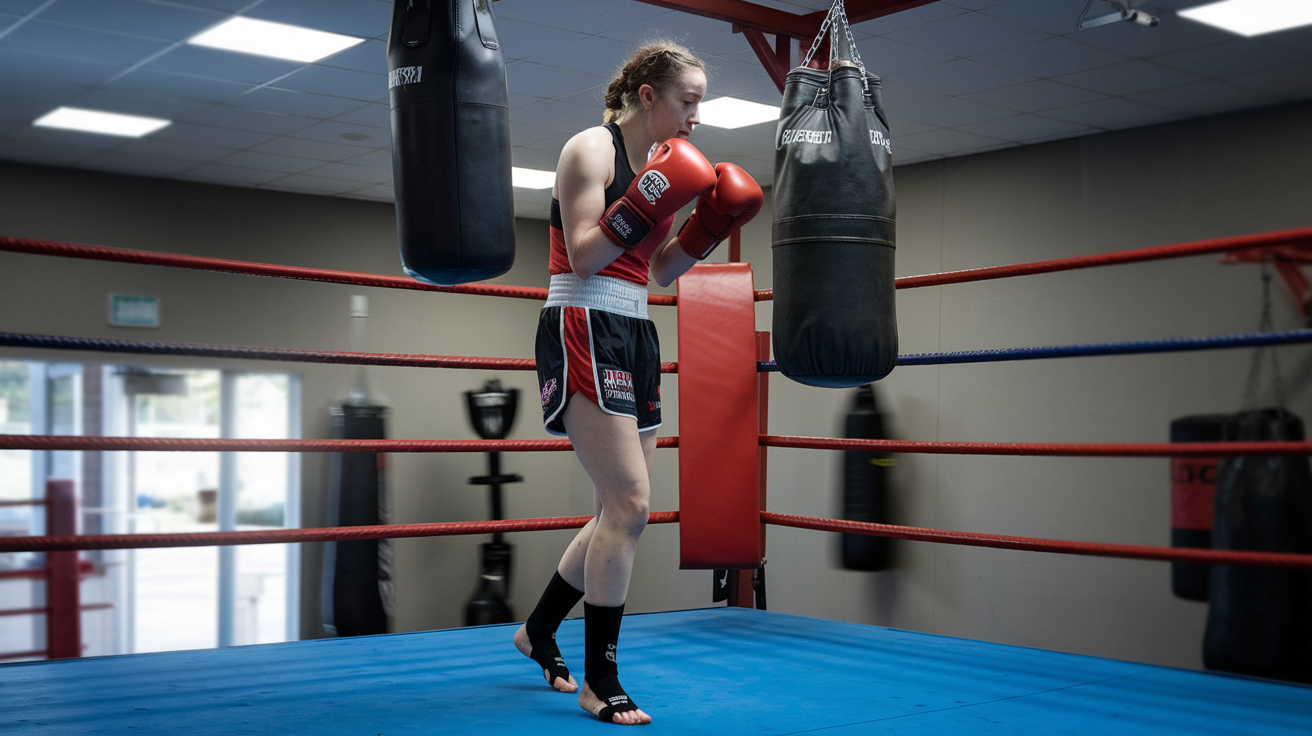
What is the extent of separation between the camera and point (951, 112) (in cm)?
554

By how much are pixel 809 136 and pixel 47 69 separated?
471cm

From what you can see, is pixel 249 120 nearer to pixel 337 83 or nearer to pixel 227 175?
pixel 337 83

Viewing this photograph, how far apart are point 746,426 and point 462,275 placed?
43.0 inches

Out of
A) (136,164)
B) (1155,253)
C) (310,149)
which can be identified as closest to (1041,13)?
(1155,253)

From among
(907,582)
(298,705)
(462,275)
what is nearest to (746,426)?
(462,275)

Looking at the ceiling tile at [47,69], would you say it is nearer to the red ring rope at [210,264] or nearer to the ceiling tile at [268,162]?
the ceiling tile at [268,162]

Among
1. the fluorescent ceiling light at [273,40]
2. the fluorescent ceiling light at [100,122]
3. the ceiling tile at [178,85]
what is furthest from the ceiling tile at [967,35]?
the fluorescent ceiling light at [100,122]

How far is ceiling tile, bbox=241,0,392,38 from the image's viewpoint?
424cm

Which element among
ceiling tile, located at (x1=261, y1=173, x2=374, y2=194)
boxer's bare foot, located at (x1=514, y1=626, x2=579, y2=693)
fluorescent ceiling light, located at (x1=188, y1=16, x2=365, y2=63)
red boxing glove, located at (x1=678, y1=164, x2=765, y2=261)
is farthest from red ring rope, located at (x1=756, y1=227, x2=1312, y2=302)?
ceiling tile, located at (x1=261, y1=173, x2=374, y2=194)

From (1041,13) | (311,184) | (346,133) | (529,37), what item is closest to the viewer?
(1041,13)

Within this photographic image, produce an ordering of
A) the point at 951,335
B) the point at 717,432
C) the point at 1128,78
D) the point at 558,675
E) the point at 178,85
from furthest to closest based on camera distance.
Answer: the point at 951,335 → the point at 178,85 → the point at 1128,78 → the point at 717,432 → the point at 558,675

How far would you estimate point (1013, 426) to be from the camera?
6.16 meters

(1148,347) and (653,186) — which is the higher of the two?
(653,186)

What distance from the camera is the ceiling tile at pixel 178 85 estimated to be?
17.2 feet
